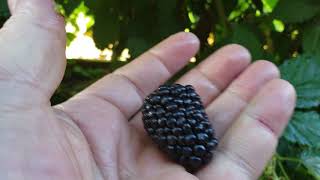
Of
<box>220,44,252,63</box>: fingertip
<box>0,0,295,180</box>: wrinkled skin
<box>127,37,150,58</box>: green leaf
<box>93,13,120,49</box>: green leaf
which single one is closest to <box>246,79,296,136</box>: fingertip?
<box>0,0,295,180</box>: wrinkled skin

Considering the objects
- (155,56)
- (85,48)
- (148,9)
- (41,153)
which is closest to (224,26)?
(148,9)

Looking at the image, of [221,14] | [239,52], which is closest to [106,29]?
[221,14]

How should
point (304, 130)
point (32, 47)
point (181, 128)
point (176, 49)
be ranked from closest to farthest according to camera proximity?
point (32, 47) < point (181, 128) < point (304, 130) < point (176, 49)

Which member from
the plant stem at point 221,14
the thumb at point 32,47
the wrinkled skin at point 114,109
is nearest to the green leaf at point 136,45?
the wrinkled skin at point 114,109

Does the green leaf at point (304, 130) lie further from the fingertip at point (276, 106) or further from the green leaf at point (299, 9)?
the green leaf at point (299, 9)

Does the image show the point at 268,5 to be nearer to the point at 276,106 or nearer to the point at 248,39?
the point at 248,39

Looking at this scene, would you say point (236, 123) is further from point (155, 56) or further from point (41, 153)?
point (41, 153)
